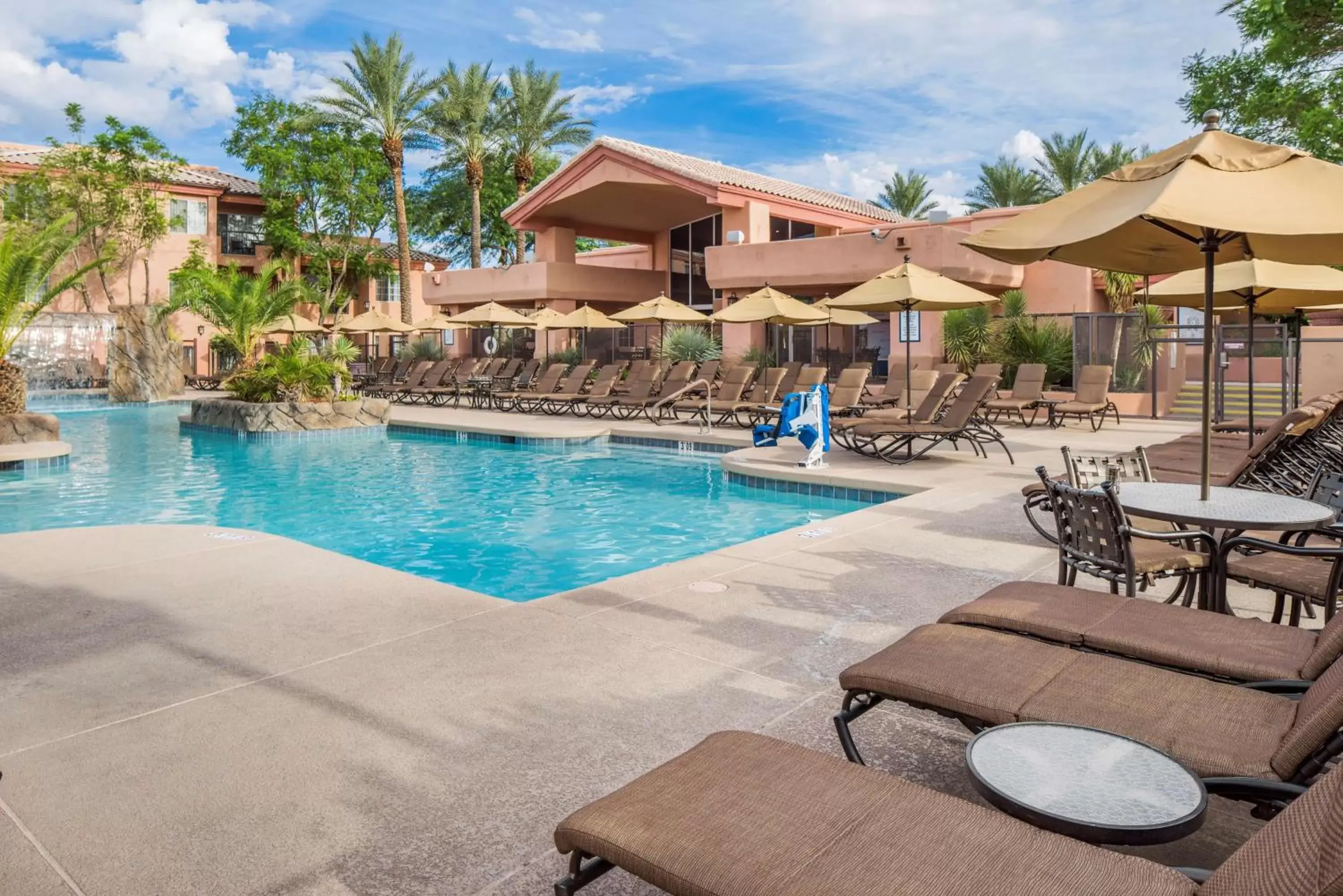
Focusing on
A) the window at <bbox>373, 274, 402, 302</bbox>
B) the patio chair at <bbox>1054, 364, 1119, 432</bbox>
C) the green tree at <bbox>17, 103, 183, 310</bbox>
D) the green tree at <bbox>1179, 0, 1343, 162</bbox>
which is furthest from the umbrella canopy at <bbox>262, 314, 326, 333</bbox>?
the green tree at <bbox>1179, 0, 1343, 162</bbox>

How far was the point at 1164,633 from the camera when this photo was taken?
288 centimetres

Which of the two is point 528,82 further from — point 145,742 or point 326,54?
point 145,742

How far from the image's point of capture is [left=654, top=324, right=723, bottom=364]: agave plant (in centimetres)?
2089

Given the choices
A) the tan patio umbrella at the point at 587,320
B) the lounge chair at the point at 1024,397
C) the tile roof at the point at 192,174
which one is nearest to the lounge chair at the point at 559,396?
the tan patio umbrella at the point at 587,320

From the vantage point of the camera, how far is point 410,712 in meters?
3.34

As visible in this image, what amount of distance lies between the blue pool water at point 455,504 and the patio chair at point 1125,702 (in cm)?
423

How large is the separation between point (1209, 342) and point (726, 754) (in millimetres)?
3724

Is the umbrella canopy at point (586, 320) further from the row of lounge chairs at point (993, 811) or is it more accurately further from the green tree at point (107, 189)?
the row of lounge chairs at point (993, 811)

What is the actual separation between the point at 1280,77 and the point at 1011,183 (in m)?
15.7

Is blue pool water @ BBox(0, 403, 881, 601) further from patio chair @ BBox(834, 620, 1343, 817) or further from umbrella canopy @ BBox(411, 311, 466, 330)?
umbrella canopy @ BBox(411, 311, 466, 330)

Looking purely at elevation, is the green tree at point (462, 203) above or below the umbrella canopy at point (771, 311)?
above

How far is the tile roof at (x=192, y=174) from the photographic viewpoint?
3331 centimetres

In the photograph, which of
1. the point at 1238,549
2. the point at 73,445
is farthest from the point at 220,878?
the point at 73,445

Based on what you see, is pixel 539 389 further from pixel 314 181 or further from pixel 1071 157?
pixel 314 181
